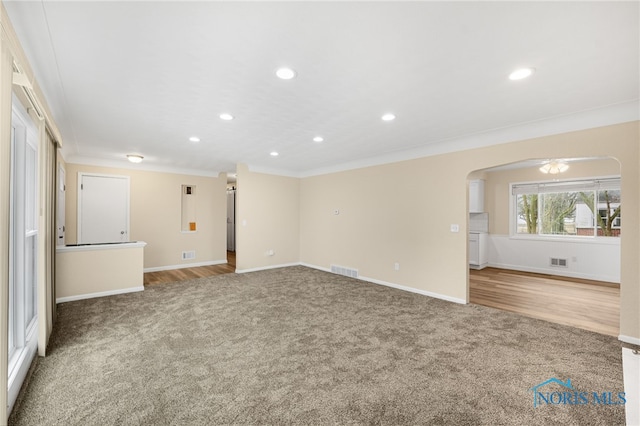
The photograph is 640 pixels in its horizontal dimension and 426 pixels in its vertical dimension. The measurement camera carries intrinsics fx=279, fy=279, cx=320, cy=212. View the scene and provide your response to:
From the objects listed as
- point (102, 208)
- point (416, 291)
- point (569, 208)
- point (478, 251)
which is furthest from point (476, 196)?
point (102, 208)

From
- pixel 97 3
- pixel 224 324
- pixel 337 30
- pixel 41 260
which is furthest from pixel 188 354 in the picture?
pixel 337 30

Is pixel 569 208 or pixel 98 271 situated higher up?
pixel 569 208

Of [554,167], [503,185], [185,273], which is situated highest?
[554,167]

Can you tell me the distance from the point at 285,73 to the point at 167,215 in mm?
5768

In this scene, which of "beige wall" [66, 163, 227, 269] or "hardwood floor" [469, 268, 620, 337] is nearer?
"hardwood floor" [469, 268, 620, 337]

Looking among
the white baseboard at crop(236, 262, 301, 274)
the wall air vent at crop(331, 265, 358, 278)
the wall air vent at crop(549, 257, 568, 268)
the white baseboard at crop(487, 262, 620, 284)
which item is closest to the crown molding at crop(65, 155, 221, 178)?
the white baseboard at crop(236, 262, 301, 274)

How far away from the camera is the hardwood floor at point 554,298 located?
142 inches

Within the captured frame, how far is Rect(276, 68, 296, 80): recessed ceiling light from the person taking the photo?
223 cm

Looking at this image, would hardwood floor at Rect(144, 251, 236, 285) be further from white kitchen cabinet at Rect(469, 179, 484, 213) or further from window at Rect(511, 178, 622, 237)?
window at Rect(511, 178, 622, 237)

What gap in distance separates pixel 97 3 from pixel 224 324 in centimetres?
312

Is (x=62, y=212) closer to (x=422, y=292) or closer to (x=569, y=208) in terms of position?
(x=422, y=292)

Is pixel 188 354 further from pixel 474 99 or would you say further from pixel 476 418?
pixel 474 99

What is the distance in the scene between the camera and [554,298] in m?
4.50

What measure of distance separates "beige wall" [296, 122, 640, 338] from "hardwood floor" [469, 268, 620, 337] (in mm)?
564
